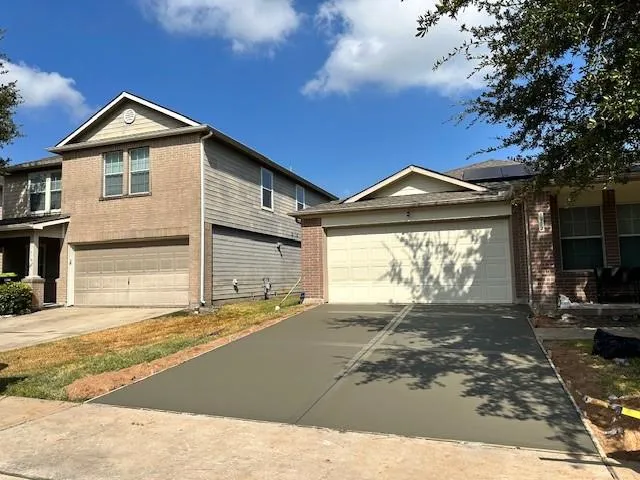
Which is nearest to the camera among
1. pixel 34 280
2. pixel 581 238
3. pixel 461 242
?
pixel 581 238

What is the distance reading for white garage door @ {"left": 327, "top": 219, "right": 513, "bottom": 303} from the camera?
13.1 metres

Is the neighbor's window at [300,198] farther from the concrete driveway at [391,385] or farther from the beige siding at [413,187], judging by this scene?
the concrete driveway at [391,385]

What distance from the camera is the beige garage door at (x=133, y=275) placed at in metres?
16.6

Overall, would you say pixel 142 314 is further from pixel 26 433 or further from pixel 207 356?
pixel 26 433

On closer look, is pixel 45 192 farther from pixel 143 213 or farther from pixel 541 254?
pixel 541 254

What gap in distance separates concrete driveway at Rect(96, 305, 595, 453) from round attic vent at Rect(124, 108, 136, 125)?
34.9 ft

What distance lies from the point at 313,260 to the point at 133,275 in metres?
6.58

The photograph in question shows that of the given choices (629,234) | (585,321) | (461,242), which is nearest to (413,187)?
(461,242)

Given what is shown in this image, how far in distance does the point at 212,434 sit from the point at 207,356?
3.43 m

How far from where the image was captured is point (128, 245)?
17.2m

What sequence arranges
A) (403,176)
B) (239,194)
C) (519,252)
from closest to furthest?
(519,252) < (403,176) < (239,194)

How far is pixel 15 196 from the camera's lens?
66.2 feet

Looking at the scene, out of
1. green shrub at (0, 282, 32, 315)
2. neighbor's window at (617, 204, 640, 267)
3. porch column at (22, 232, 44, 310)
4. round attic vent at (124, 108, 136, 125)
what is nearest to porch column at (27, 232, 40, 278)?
porch column at (22, 232, 44, 310)

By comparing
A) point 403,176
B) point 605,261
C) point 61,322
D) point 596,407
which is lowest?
point 596,407
